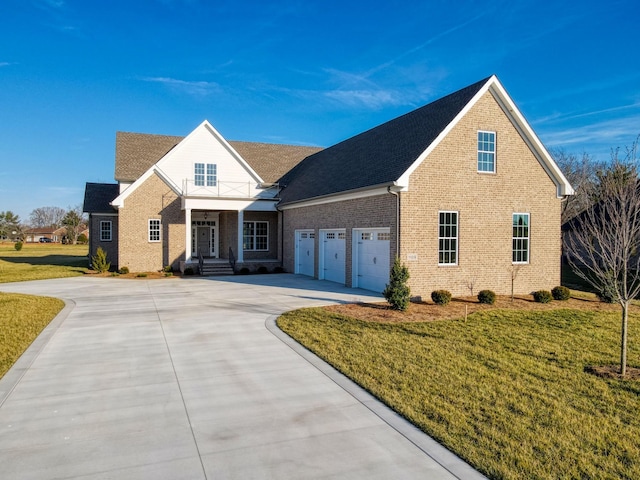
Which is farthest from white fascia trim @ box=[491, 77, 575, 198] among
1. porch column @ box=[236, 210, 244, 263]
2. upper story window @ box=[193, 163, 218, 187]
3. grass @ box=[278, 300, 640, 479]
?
upper story window @ box=[193, 163, 218, 187]

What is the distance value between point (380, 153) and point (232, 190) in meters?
11.0

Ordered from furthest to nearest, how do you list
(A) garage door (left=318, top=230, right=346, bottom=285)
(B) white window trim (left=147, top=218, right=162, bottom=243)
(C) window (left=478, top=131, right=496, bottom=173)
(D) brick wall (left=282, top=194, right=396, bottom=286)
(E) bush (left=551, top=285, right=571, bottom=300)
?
(B) white window trim (left=147, top=218, right=162, bottom=243)
(A) garage door (left=318, top=230, right=346, bottom=285)
(C) window (left=478, top=131, right=496, bottom=173)
(E) bush (left=551, top=285, right=571, bottom=300)
(D) brick wall (left=282, top=194, right=396, bottom=286)

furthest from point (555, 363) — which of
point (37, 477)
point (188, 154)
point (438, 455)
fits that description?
point (188, 154)

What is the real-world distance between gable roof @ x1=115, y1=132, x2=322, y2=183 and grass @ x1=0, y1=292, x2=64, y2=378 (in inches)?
477

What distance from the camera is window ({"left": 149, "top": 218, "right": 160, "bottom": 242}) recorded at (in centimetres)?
2512

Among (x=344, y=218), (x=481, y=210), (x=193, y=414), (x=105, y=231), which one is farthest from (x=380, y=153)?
(x=105, y=231)

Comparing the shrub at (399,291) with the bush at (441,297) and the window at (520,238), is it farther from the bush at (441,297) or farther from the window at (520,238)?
the window at (520,238)

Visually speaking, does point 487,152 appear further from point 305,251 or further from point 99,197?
point 99,197

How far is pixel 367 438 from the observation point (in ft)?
16.8

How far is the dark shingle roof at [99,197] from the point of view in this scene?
95.8 ft

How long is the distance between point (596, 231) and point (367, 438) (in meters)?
6.92

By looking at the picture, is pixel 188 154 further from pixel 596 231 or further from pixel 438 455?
pixel 438 455

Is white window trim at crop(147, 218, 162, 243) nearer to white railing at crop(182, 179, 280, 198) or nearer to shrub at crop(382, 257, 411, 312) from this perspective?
white railing at crop(182, 179, 280, 198)

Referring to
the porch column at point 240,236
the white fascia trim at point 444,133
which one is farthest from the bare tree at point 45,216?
the white fascia trim at point 444,133
